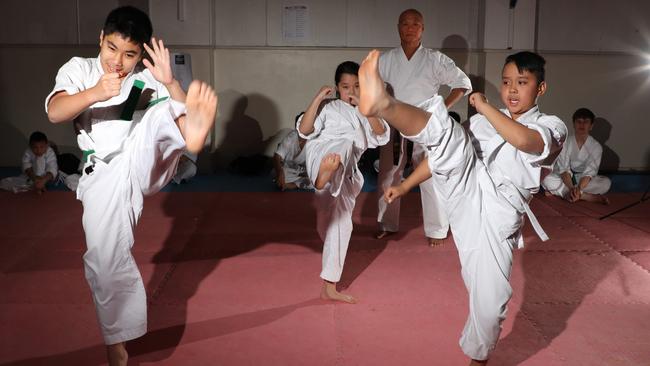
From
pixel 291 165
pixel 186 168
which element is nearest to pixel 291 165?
pixel 291 165

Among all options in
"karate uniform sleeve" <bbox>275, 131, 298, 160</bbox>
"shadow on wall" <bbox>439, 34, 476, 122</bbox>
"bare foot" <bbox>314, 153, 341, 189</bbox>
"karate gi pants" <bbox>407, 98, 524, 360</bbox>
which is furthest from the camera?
"shadow on wall" <bbox>439, 34, 476, 122</bbox>

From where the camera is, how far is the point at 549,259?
508 centimetres

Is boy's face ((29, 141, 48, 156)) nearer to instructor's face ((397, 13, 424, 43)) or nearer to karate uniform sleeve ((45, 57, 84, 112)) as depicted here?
instructor's face ((397, 13, 424, 43))

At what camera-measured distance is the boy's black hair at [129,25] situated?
9.69ft

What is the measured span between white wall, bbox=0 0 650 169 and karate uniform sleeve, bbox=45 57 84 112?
558 cm

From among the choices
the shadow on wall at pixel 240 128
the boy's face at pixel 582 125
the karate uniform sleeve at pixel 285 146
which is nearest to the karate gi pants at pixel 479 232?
the karate uniform sleeve at pixel 285 146

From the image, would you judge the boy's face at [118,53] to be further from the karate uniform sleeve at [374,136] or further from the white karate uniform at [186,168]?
the white karate uniform at [186,168]

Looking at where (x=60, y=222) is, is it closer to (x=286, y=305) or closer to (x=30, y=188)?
(x=30, y=188)

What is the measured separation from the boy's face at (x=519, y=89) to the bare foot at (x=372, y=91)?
747 mm

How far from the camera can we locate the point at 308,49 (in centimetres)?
879

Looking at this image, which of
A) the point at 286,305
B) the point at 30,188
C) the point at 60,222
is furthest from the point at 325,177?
the point at 30,188

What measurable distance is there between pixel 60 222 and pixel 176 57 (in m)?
3.03

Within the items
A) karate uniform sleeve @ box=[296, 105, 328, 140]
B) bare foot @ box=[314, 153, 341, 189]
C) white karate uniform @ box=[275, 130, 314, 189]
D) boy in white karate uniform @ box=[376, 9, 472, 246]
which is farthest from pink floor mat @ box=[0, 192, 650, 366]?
white karate uniform @ box=[275, 130, 314, 189]

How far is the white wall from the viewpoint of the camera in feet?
28.4
